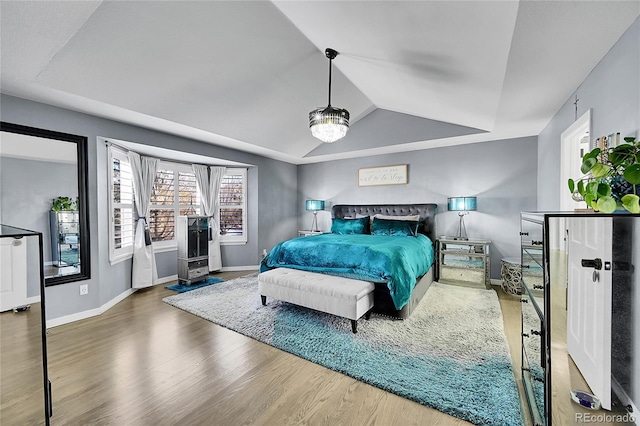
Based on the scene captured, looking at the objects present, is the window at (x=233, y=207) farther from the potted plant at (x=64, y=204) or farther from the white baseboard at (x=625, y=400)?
the white baseboard at (x=625, y=400)

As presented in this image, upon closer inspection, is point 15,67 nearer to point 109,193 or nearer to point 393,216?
point 109,193

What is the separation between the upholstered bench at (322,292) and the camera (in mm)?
2809

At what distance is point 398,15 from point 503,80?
1.19m

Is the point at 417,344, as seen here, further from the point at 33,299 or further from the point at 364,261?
the point at 33,299

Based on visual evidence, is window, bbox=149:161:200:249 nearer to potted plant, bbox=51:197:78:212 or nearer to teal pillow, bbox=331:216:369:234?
potted plant, bbox=51:197:78:212

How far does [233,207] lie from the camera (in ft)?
19.5

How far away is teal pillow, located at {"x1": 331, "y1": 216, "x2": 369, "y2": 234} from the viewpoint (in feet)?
17.0

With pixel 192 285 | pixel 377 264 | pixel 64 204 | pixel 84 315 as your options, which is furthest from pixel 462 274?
pixel 64 204

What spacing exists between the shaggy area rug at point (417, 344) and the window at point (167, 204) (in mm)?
1329

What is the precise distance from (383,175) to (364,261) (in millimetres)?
2900

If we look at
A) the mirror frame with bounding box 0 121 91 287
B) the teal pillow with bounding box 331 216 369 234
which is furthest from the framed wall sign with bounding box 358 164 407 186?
the mirror frame with bounding box 0 121 91 287

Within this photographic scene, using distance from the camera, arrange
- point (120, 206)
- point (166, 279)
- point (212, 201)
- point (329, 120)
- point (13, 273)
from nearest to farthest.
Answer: point (13, 273) < point (329, 120) < point (120, 206) < point (166, 279) < point (212, 201)

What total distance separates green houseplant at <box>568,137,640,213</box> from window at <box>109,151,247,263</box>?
4.82m

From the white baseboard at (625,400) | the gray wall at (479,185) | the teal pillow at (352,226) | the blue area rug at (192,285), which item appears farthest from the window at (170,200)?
the white baseboard at (625,400)
